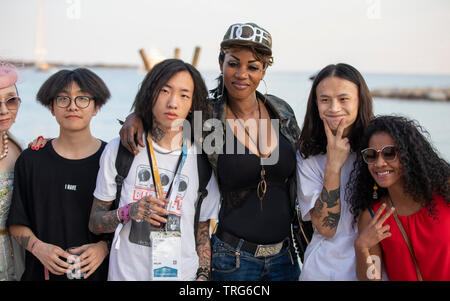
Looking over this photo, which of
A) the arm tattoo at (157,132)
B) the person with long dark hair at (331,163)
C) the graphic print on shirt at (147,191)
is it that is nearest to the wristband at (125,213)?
the graphic print on shirt at (147,191)

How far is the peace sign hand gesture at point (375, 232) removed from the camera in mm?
2484

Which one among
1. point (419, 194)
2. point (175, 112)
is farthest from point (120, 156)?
point (419, 194)

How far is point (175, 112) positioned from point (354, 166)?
1.31 metres

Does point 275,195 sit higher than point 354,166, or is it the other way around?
point 354,166

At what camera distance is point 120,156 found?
273cm

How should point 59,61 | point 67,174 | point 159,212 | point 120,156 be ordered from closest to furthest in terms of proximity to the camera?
point 159,212, point 120,156, point 67,174, point 59,61

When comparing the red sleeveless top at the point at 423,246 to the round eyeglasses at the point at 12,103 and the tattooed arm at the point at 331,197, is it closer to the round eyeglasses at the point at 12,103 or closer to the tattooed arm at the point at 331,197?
the tattooed arm at the point at 331,197

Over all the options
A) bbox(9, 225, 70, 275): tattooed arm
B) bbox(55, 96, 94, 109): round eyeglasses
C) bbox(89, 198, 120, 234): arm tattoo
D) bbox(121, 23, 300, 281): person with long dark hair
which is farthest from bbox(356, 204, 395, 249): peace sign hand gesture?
bbox(55, 96, 94, 109): round eyeglasses

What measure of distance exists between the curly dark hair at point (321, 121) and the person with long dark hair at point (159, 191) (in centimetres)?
84

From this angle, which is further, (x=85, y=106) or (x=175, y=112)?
(x=85, y=106)

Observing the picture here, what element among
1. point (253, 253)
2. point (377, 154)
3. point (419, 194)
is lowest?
point (253, 253)

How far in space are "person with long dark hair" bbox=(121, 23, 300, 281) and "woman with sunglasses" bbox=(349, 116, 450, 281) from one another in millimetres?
602

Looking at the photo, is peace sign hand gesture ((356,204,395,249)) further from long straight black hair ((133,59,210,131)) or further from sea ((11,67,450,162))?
sea ((11,67,450,162))
